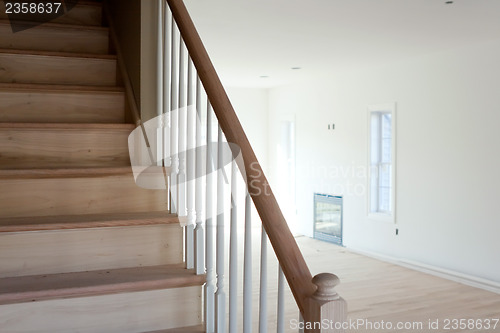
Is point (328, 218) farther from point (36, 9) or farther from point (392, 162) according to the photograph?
point (36, 9)

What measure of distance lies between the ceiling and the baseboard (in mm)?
2568

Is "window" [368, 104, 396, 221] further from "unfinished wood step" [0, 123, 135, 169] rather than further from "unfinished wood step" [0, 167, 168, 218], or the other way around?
"unfinished wood step" [0, 167, 168, 218]

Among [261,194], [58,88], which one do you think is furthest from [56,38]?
[261,194]

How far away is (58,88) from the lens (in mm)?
2885

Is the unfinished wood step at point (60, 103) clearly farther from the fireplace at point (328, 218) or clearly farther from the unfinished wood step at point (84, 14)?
the fireplace at point (328, 218)

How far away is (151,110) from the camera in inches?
105

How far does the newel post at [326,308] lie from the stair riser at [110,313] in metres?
0.84

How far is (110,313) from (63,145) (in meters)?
0.96

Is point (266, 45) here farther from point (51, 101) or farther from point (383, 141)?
point (51, 101)

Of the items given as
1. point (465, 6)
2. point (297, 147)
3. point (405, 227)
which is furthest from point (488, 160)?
point (297, 147)

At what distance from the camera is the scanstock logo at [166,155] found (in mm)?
2102

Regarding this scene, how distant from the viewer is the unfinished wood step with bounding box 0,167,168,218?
2.23 m

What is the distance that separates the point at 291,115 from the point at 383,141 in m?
2.37

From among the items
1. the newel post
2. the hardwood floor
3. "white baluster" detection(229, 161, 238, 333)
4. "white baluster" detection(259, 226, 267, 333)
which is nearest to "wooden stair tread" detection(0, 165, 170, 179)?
"white baluster" detection(229, 161, 238, 333)
